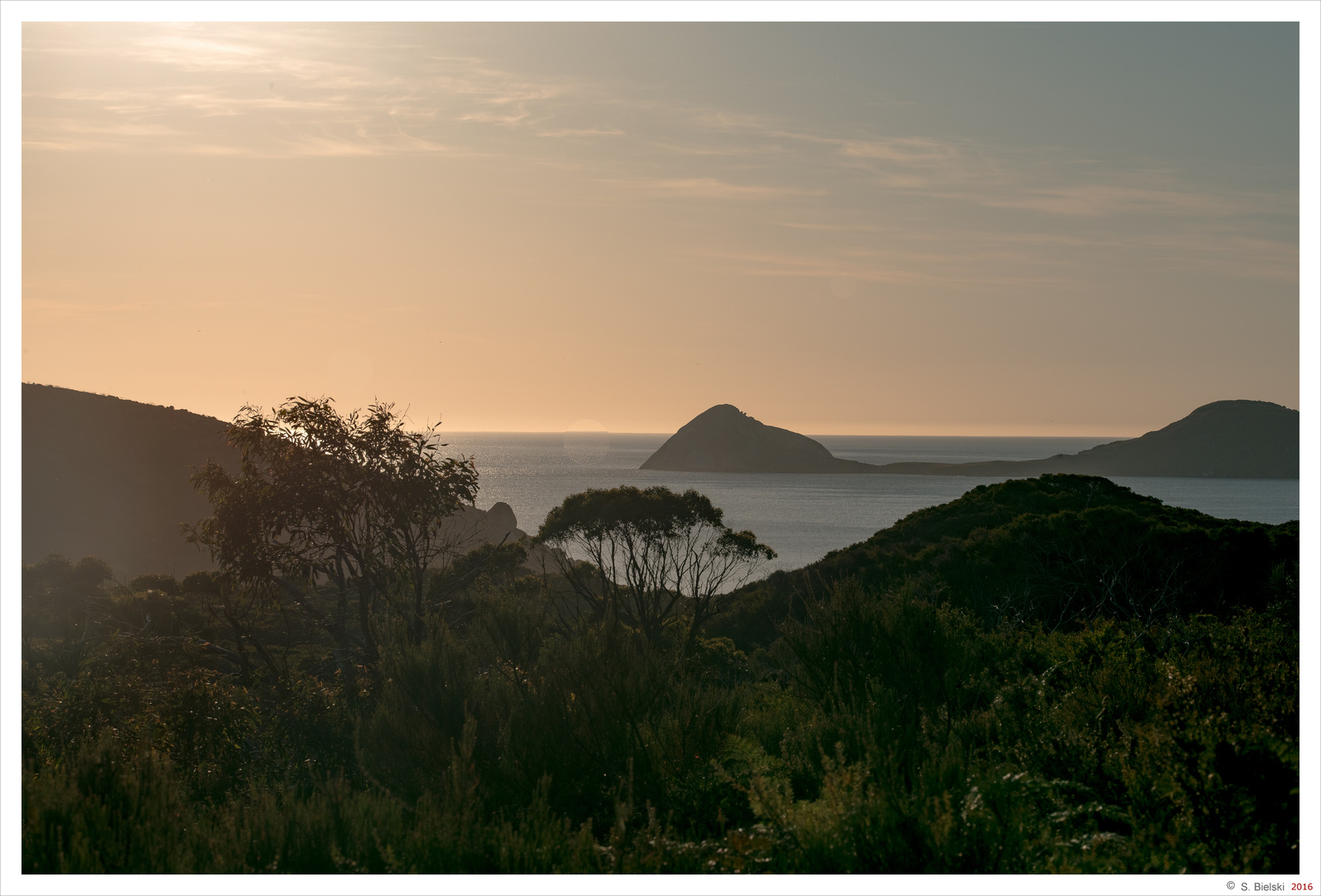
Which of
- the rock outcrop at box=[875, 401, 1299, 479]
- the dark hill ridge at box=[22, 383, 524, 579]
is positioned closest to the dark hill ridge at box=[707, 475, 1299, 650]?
the dark hill ridge at box=[22, 383, 524, 579]

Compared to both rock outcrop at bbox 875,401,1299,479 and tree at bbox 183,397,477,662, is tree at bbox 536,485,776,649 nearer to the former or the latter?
tree at bbox 183,397,477,662

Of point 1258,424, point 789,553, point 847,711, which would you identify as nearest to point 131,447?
point 789,553

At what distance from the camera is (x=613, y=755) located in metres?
6.75

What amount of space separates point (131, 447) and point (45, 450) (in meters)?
4.55

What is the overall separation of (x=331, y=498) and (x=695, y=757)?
9107 mm

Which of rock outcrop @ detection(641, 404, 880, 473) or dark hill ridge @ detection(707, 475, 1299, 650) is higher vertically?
rock outcrop @ detection(641, 404, 880, 473)

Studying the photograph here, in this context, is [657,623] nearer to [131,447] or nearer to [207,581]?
[207,581]

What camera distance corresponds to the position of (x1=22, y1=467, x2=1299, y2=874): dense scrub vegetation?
4.75 meters

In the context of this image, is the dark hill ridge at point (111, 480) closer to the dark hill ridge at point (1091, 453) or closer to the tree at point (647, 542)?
the tree at point (647, 542)

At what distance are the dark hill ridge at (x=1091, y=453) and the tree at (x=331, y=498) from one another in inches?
5031

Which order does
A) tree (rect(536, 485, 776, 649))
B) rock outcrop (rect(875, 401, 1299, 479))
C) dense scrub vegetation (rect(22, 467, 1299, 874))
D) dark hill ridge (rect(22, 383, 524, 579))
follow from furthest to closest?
rock outcrop (rect(875, 401, 1299, 479)) → dark hill ridge (rect(22, 383, 524, 579)) → tree (rect(536, 485, 776, 649)) → dense scrub vegetation (rect(22, 467, 1299, 874))

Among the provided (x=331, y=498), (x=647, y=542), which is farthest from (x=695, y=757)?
(x=647, y=542)

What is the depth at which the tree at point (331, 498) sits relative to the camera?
1387 cm

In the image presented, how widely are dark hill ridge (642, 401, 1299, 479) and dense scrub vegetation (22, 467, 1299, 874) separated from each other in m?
128
